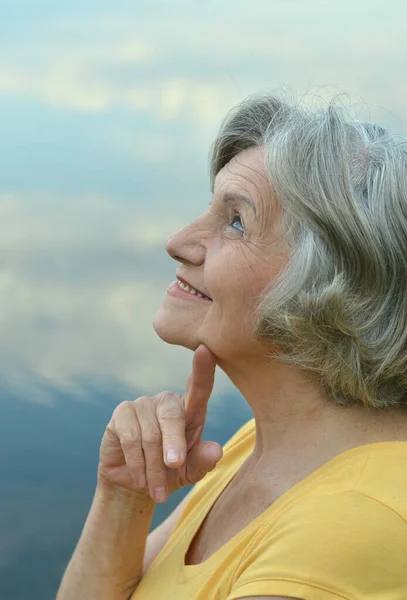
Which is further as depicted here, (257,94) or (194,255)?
(257,94)

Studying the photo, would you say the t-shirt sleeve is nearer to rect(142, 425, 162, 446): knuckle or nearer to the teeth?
rect(142, 425, 162, 446): knuckle

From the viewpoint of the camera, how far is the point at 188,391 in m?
2.12

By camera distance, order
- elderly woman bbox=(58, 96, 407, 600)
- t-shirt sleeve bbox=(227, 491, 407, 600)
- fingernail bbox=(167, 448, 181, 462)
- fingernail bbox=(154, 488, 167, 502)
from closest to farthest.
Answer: t-shirt sleeve bbox=(227, 491, 407, 600)
elderly woman bbox=(58, 96, 407, 600)
fingernail bbox=(167, 448, 181, 462)
fingernail bbox=(154, 488, 167, 502)

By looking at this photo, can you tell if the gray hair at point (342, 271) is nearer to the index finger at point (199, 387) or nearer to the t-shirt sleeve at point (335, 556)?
the index finger at point (199, 387)

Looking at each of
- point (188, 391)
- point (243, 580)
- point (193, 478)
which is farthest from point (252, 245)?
point (243, 580)

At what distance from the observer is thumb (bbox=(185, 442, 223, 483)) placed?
2.07 meters

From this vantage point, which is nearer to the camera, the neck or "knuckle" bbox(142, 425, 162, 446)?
the neck

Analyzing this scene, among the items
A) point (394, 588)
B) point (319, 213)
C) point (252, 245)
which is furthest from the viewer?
point (252, 245)

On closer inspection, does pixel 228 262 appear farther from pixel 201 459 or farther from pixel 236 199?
pixel 201 459

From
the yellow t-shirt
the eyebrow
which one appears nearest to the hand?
the yellow t-shirt

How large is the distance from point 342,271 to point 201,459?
24.2 inches

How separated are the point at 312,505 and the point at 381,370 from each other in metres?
0.41

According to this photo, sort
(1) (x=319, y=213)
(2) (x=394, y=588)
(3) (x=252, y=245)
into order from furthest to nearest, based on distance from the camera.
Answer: (3) (x=252, y=245) → (1) (x=319, y=213) → (2) (x=394, y=588)

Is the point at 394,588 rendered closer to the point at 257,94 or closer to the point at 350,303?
the point at 350,303
